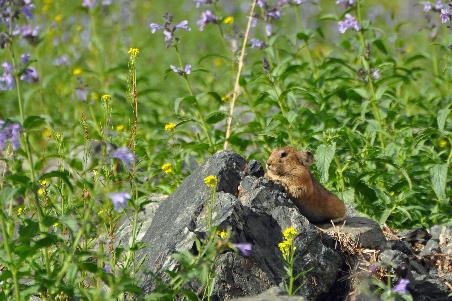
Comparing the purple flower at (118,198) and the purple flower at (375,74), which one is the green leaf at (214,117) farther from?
the purple flower at (118,198)

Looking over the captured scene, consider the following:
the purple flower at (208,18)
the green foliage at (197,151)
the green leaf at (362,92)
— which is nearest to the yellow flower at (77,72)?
the green foliage at (197,151)

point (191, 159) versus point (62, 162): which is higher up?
point (62, 162)

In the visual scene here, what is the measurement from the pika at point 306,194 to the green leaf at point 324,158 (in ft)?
0.74

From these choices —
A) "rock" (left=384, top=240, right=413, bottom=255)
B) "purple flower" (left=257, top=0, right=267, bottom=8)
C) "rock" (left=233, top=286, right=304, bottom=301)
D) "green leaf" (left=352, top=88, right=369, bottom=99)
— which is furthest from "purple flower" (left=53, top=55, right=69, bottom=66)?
"rock" (left=233, top=286, right=304, bottom=301)

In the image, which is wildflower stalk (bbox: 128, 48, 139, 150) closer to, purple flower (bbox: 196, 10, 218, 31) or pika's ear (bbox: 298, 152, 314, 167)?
pika's ear (bbox: 298, 152, 314, 167)

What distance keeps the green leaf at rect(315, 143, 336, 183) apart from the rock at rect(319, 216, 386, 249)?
0.52 metres

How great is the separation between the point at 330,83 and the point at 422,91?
103cm

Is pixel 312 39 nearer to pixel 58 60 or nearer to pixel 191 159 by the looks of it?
pixel 191 159

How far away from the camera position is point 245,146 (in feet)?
24.6

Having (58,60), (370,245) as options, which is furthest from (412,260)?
(58,60)

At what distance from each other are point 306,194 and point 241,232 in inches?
31.4

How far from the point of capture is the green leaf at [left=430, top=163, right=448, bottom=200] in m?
6.42

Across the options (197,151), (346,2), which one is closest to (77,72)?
(197,151)

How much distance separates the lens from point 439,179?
6.45m
